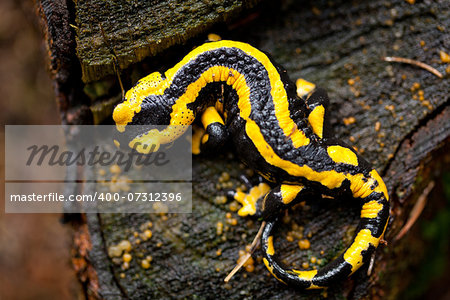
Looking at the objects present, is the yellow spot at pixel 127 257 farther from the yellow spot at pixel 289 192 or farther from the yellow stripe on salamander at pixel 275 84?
the yellow stripe on salamander at pixel 275 84

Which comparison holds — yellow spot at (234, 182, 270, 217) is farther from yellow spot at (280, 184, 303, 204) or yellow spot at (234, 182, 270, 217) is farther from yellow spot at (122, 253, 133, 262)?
yellow spot at (122, 253, 133, 262)

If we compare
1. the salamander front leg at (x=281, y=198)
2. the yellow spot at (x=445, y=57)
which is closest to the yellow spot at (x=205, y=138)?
the salamander front leg at (x=281, y=198)

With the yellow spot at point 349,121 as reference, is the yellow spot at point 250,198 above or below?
below
